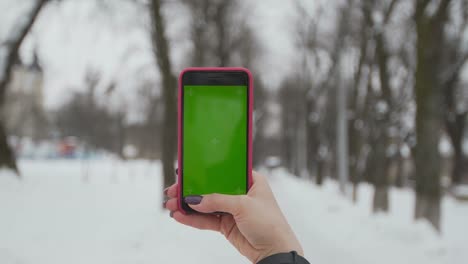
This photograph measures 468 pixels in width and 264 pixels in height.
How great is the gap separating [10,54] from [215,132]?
420 inches

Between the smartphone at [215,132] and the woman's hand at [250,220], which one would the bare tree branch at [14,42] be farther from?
the woman's hand at [250,220]

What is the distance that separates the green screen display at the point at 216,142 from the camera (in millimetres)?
2371

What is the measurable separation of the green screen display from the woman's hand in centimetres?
14

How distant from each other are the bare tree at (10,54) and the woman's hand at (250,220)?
34.4ft

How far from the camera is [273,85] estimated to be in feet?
128

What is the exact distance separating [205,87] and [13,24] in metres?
10.2

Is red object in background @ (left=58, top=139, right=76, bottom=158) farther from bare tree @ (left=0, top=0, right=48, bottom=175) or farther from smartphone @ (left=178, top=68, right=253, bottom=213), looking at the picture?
smartphone @ (left=178, top=68, right=253, bottom=213)

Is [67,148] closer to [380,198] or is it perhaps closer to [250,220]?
[380,198]

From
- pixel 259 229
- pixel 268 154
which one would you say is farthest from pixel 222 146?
pixel 268 154

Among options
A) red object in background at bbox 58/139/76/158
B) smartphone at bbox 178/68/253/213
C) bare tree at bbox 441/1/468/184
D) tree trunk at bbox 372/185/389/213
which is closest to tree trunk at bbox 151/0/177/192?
tree trunk at bbox 372/185/389/213

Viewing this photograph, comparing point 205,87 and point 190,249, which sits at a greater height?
point 205,87

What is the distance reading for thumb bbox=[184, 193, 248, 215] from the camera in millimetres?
2086

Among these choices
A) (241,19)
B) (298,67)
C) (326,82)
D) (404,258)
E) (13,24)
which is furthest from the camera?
(298,67)

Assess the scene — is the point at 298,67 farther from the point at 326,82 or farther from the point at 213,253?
the point at 213,253
